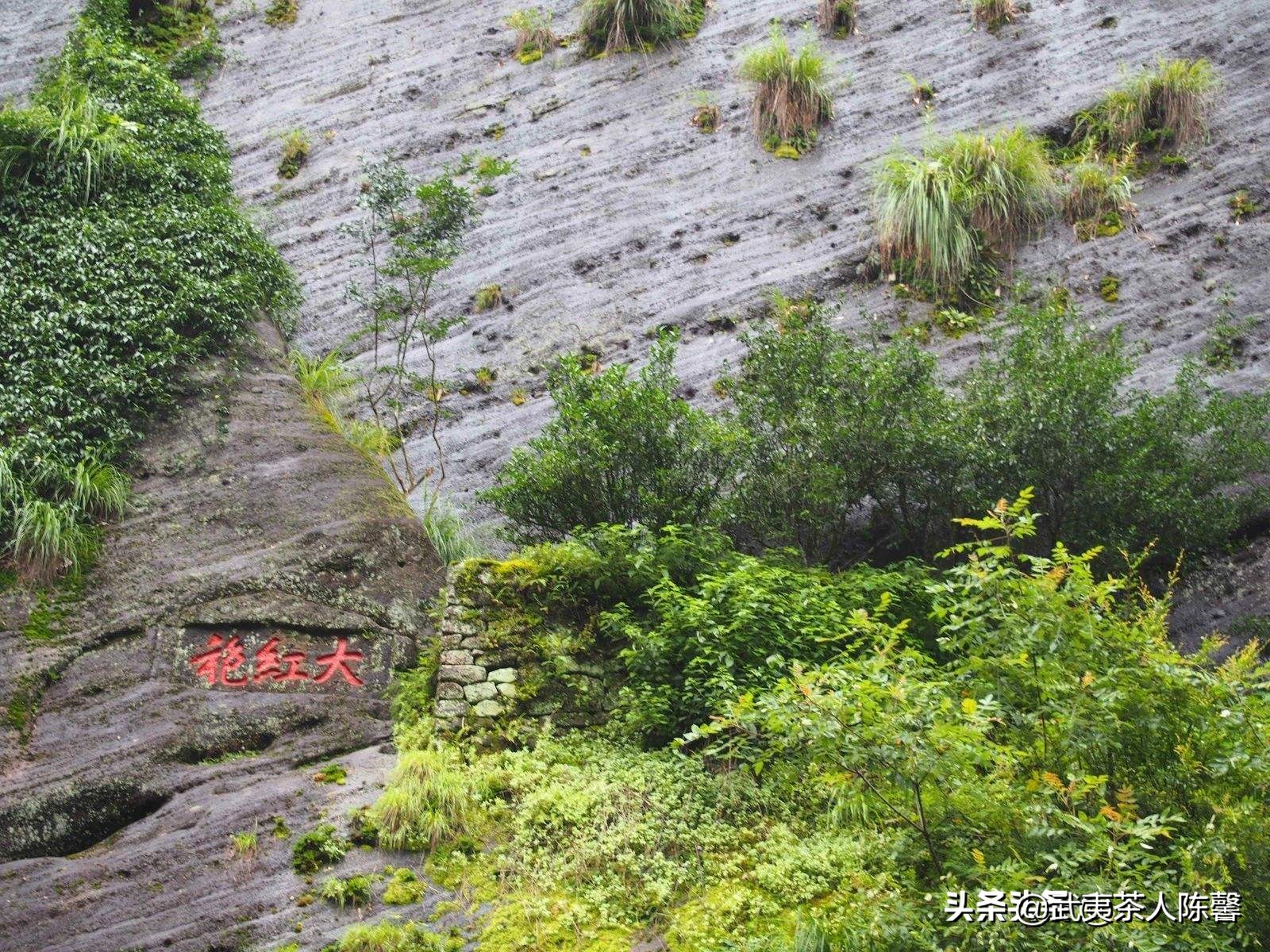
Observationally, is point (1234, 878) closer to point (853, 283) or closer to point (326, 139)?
point (853, 283)

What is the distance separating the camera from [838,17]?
12820mm

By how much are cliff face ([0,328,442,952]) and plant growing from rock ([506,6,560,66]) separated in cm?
586

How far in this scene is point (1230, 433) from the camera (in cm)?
796

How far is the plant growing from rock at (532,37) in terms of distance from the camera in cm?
1349

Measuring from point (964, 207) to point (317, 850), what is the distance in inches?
305

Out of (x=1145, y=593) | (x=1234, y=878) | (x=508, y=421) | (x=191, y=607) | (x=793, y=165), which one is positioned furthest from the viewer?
(x=793, y=165)

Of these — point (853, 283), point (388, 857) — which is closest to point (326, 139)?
point (853, 283)

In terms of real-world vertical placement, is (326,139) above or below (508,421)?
above

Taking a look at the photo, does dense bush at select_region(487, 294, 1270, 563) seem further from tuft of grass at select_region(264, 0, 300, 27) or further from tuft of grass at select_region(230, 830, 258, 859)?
A: tuft of grass at select_region(264, 0, 300, 27)

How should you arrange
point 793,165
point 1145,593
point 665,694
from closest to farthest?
point 1145,593
point 665,694
point 793,165

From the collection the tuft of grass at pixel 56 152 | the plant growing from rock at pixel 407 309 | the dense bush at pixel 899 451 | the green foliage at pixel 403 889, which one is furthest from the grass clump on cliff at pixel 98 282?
the green foliage at pixel 403 889

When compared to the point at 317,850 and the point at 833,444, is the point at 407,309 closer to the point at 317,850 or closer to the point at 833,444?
the point at 833,444

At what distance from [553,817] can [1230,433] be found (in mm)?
5319

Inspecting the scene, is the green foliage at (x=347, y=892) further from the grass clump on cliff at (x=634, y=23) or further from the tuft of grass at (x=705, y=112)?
the grass clump on cliff at (x=634, y=23)
